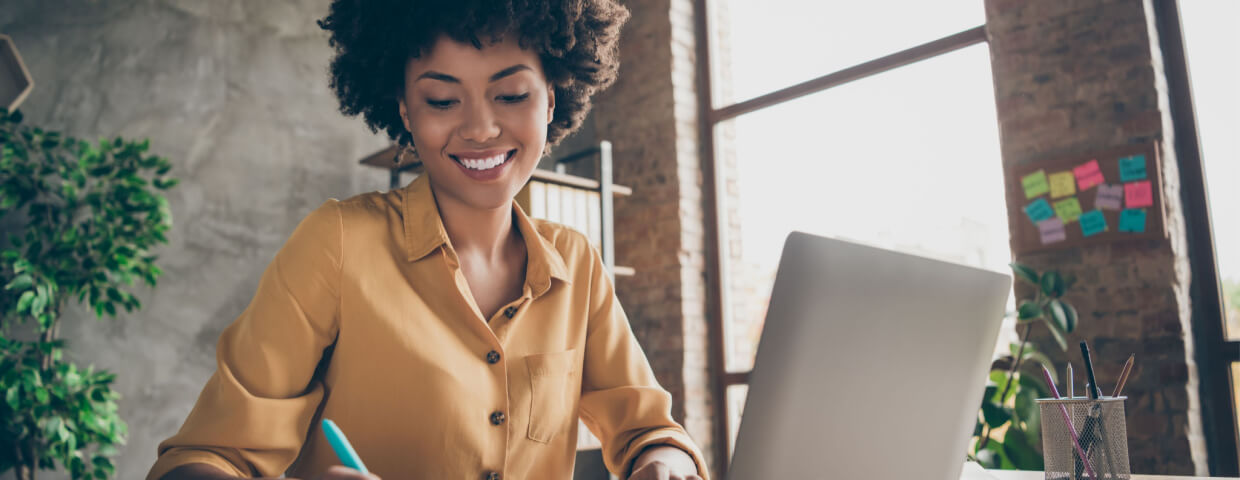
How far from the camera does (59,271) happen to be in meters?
2.60

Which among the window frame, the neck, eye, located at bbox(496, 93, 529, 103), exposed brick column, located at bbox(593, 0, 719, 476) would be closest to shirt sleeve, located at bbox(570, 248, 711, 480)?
the neck

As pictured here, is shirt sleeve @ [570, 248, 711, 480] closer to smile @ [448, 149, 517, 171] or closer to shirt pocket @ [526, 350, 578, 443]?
shirt pocket @ [526, 350, 578, 443]

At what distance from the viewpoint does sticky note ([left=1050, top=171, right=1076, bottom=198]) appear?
2780mm

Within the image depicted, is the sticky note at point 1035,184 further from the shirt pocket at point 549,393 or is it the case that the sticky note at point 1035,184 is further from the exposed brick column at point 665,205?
the shirt pocket at point 549,393

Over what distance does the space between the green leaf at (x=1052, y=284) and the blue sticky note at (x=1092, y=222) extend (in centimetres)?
19

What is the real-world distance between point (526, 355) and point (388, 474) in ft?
0.73

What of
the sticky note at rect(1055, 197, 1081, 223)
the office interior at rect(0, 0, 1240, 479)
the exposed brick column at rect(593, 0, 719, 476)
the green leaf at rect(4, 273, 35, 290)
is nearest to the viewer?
the green leaf at rect(4, 273, 35, 290)

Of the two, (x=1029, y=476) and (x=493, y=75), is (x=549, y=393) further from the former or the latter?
(x=1029, y=476)

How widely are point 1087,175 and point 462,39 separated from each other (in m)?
2.46

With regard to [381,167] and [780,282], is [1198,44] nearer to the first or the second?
[780,282]

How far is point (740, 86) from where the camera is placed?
4145 mm

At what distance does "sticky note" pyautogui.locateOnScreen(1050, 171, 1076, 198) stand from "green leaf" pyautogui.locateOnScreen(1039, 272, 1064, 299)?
0.30 metres

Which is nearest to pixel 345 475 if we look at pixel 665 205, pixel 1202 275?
pixel 1202 275

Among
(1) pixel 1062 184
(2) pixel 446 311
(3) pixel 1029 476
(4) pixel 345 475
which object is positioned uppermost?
(1) pixel 1062 184
